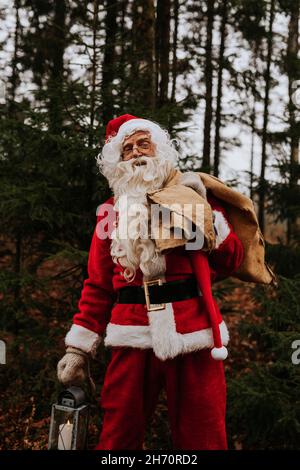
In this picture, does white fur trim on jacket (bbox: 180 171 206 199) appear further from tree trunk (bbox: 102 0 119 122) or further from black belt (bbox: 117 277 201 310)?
tree trunk (bbox: 102 0 119 122)

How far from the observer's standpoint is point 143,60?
5.08 m

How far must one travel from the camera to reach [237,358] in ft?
21.5

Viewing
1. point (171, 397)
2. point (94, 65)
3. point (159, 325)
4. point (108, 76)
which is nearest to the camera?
point (159, 325)

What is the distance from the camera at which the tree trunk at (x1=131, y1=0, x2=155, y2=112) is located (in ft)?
15.3

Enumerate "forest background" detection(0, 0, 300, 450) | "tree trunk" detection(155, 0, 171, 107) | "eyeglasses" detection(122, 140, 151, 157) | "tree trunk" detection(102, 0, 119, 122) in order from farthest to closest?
"tree trunk" detection(155, 0, 171, 107)
"tree trunk" detection(102, 0, 119, 122)
"forest background" detection(0, 0, 300, 450)
"eyeglasses" detection(122, 140, 151, 157)

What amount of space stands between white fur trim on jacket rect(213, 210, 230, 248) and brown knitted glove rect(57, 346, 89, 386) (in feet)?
3.80

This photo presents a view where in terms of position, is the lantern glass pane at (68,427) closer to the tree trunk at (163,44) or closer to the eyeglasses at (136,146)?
the eyeglasses at (136,146)

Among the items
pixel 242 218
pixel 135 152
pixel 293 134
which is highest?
pixel 293 134

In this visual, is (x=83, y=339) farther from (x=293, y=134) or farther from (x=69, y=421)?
(x=293, y=134)

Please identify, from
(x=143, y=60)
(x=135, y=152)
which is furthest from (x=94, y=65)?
(x=135, y=152)

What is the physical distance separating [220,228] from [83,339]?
1.16m

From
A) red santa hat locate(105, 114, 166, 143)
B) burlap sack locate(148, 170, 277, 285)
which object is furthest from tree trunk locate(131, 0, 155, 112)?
burlap sack locate(148, 170, 277, 285)

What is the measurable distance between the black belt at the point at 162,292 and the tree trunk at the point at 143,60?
246cm
